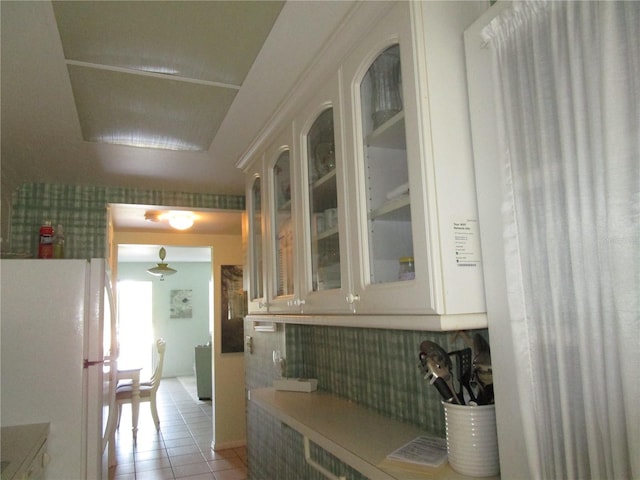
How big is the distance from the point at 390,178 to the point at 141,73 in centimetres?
116

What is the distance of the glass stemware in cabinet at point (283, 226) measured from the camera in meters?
2.06

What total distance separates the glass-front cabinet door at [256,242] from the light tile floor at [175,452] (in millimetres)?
2036

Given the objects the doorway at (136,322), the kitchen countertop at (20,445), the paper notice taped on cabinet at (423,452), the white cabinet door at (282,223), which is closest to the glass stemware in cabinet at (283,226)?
the white cabinet door at (282,223)

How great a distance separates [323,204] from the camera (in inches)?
67.4

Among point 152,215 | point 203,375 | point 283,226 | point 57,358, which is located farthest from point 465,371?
point 203,375

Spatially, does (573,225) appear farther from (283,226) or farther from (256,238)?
(256,238)

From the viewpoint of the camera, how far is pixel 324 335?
2420 mm

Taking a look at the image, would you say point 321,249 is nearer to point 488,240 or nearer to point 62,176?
point 488,240

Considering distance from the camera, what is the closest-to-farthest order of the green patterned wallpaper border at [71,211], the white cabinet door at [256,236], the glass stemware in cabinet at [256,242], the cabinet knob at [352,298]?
the cabinet knob at [352,298], the white cabinet door at [256,236], the glass stemware in cabinet at [256,242], the green patterned wallpaper border at [71,211]

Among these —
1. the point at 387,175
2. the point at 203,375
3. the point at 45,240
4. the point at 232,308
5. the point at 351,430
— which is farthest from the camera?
the point at 203,375

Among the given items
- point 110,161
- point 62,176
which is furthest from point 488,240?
point 62,176

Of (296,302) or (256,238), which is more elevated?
(256,238)

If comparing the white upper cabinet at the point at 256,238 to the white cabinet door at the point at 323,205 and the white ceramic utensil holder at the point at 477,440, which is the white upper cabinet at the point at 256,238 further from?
the white ceramic utensil holder at the point at 477,440

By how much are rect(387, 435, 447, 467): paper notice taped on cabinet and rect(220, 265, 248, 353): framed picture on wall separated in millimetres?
3615
